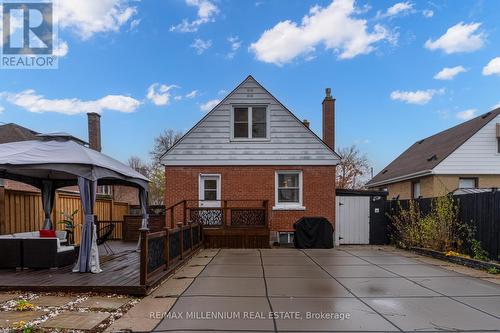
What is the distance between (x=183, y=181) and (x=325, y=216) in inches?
217

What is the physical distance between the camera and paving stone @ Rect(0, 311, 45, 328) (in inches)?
171

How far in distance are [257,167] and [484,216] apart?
7522 mm

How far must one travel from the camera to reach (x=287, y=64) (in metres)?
17.8

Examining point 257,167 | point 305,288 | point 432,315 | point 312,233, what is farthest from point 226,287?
point 257,167

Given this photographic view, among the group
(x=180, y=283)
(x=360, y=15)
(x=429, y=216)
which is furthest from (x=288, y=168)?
(x=180, y=283)

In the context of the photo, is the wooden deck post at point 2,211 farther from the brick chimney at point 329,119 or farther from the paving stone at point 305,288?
the brick chimney at point 329,119

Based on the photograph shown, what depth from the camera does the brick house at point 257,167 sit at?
553 inches

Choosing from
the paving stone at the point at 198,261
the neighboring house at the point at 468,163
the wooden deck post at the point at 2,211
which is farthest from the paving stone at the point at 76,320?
the neighboring house at the point at 468,163

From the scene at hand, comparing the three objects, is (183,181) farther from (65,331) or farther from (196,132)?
(65,331)

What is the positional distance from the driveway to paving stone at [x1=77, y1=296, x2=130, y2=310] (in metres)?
0.85

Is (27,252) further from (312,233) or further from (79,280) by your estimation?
(312,233)

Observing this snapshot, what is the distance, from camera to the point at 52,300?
5488mm

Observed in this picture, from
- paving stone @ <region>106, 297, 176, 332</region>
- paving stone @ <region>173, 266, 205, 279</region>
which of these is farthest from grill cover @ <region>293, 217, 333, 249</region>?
paving stone @ <region>106, 297, 176, 332</region>

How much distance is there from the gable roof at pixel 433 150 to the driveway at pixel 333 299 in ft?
31.9
